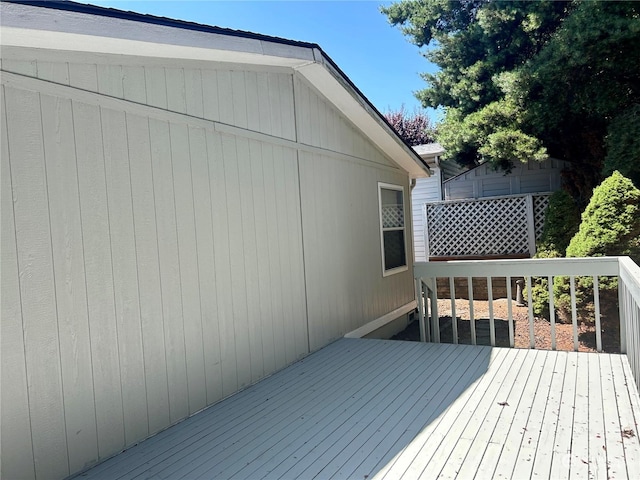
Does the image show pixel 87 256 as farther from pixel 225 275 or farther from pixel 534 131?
pixel 534 131

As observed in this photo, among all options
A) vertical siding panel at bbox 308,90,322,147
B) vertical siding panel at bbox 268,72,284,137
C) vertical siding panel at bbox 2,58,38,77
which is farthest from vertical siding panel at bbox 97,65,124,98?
vertical siding panel at bbox 308,90,322,147

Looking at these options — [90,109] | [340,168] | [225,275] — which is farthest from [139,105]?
[340,168]

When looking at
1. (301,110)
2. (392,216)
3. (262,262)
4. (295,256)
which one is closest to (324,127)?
(301,110)

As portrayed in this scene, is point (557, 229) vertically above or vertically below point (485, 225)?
below

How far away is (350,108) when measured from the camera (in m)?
5.58

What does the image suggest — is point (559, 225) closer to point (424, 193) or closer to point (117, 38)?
point (424, 193)

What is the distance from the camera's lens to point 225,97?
3754 mm

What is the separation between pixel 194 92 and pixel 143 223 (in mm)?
1197

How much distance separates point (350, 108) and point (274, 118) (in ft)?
5.05

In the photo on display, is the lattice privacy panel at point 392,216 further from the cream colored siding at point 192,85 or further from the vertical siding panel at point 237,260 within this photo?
the vertical siding panel at point 237,260

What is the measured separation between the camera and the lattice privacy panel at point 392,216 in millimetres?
6836

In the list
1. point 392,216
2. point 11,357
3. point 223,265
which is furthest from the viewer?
point 392,216

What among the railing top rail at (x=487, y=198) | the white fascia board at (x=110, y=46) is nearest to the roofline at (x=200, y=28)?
the white fascia board at (x=110, y=46)

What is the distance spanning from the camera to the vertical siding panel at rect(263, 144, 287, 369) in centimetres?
418
